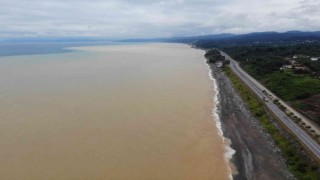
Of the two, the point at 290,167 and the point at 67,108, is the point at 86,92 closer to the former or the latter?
the point at 67,108

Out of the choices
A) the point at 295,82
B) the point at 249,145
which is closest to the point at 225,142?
the point at 249,145

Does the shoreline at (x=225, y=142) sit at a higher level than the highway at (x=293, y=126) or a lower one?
lower

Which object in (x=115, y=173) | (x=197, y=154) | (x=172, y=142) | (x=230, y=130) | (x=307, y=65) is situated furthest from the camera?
(x=307, y=65)

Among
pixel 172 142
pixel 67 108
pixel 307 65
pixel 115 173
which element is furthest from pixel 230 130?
pixel 307 65

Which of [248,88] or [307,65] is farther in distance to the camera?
[307,65]

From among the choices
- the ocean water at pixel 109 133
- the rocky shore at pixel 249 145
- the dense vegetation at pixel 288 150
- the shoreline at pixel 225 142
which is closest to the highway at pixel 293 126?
the dense vegetation at pixel 288 150

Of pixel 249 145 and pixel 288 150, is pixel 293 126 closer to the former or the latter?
pixel 249 145

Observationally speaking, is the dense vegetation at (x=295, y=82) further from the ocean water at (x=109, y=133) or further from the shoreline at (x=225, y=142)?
the ocean water at (x=109, y=133)
